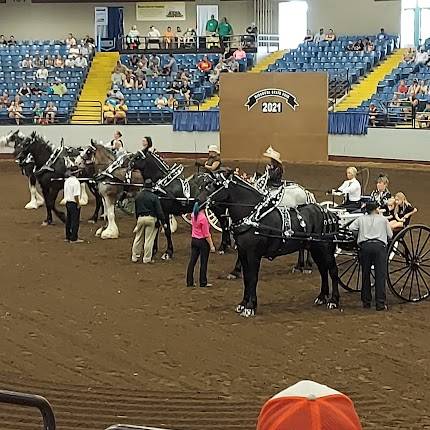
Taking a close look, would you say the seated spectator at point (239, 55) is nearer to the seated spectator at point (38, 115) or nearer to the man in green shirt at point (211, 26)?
the man in green shirt at point (211, 26)

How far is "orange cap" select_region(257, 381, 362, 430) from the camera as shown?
2.28 m

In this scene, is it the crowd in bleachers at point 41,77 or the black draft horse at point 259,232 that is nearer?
the black draft horse at point 259,232

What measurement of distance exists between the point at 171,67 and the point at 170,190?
62.6ft

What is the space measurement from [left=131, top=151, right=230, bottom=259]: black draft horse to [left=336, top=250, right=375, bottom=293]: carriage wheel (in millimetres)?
1758

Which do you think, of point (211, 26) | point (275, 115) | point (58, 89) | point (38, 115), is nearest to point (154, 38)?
point (211, 26)

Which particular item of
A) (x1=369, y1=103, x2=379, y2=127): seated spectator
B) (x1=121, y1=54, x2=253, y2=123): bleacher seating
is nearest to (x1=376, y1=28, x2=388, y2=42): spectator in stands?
(x1=121, y1=54, x2=253, y2=123): bleacher seating

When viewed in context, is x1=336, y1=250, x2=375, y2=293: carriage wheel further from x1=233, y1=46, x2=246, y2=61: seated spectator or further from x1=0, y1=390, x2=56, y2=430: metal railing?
x1=233, y1=46, x2=246, y2=61: seated spectator

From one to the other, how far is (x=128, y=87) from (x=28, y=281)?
19.7 m

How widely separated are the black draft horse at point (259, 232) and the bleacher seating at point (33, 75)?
63.2 ft

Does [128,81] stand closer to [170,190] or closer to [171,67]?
[171,67]

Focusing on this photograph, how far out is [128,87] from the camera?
30203mm

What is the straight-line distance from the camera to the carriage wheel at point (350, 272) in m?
10.6

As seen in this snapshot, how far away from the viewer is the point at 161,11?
35062 mm

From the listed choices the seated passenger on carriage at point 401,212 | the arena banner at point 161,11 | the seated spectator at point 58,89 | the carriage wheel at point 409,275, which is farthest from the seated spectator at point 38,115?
the seated passenger on carriage at point 401,212
